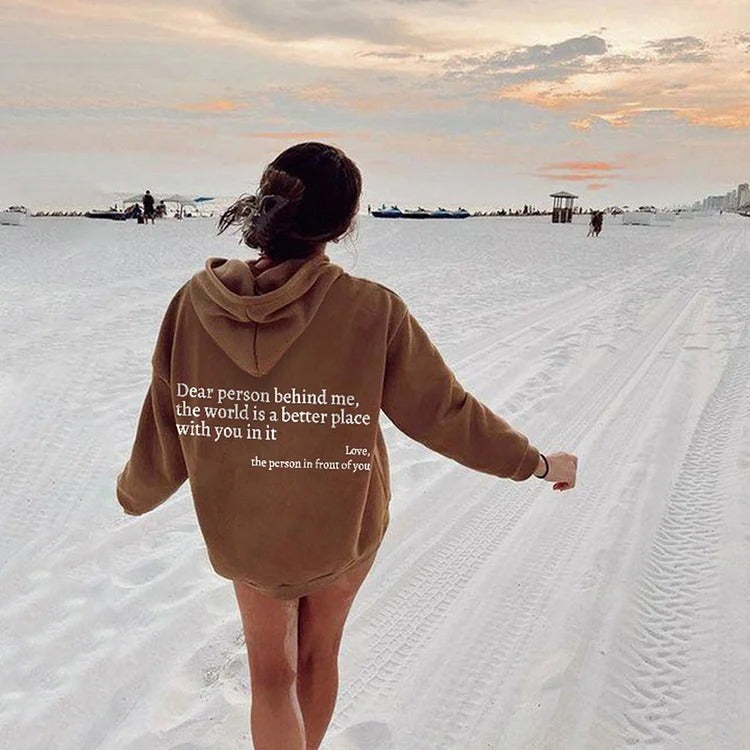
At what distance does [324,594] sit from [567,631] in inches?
71.3

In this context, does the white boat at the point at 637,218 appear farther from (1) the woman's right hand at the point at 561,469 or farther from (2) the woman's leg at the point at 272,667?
(2) the woman's leg at the point at 272,667

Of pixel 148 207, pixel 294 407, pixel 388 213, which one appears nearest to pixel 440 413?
pixel 294 407

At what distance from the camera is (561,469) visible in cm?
209

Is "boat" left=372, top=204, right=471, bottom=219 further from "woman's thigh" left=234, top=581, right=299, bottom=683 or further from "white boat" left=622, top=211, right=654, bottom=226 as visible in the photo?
"woman's thigh" left=234, top=581, right=299, bottom=683

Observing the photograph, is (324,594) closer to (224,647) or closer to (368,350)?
(368,350)

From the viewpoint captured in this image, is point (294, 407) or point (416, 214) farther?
point (416, 214)

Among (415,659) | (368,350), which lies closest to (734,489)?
(415,659)

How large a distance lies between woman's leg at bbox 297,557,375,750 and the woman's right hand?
54 centimetres

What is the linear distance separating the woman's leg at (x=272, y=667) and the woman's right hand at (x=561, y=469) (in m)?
0.76

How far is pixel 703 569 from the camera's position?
3850 millimetres

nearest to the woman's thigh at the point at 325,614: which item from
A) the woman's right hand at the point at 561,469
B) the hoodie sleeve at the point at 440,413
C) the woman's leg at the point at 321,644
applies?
the woman's leg at the point at 321,644

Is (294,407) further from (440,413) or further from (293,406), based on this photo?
(440,413)

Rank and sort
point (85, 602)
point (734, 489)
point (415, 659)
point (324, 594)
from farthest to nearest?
point (734, 489) < point (85, 602) < point (415, 659) < point (324, 594)

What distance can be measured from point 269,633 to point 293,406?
0.63 m
